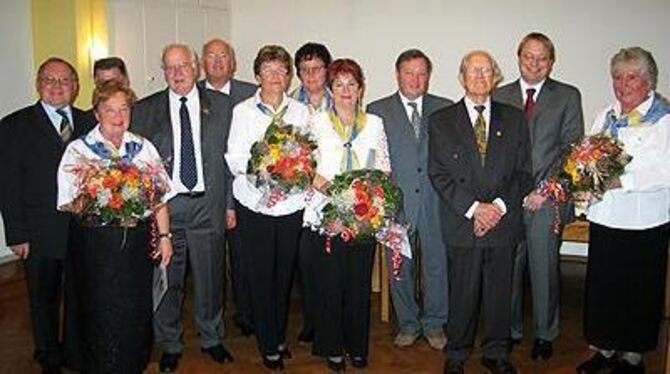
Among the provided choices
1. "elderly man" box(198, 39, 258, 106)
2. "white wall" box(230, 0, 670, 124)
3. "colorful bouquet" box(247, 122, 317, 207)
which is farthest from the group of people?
"white wall" box(230, 0, 670, 124)

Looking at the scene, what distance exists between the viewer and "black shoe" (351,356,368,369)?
11.7ft

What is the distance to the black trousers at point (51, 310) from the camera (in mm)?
3365

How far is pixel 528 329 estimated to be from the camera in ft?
13.8

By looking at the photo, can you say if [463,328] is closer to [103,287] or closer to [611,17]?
[103,287]

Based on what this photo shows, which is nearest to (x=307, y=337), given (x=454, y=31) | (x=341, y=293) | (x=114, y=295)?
(x=341, y=293)

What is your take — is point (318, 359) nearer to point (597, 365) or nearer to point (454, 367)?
point (454, 367)

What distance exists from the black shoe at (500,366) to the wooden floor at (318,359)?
0.08m

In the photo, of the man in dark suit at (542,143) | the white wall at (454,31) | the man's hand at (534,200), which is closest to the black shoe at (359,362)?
the man in dark suit at (542,143)

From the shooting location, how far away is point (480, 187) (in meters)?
3.28

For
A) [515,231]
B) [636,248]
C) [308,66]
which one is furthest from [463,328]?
[308,66]

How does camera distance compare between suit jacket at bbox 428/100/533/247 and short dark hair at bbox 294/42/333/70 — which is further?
short dark hair at bbox 294/42/333/70

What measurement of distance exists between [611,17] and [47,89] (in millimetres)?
4463

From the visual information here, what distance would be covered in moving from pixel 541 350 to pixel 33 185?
2843mm

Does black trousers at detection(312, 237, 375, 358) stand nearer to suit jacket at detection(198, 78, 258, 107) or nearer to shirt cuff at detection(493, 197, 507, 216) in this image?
shirt cuff at detection(493, 197, 507, 216)
